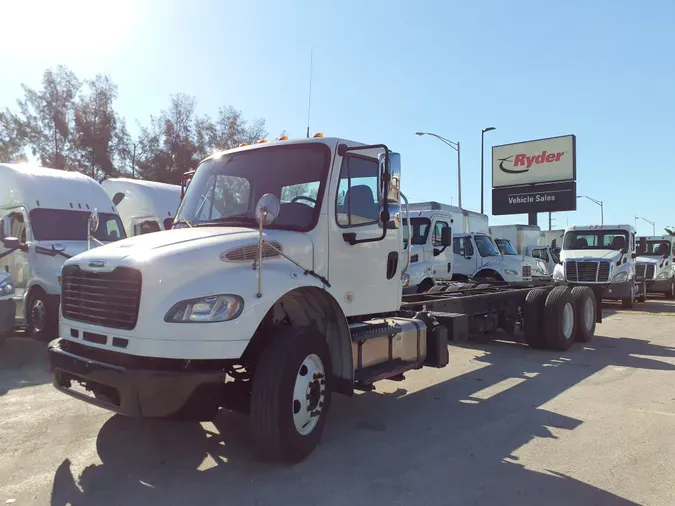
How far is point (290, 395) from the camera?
4.06 meters

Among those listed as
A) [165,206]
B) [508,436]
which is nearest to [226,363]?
[508,436]

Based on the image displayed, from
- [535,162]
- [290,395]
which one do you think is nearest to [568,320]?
[290,395]

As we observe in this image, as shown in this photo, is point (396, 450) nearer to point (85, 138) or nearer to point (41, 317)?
point (41, 317)

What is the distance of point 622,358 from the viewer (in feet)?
29.5

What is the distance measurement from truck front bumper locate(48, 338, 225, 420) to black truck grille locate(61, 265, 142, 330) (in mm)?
256

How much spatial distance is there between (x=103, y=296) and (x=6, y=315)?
4873 mm

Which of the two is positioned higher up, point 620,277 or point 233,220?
point 233,220

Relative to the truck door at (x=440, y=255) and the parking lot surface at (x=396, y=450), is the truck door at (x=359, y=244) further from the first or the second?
the truck door at (x=440, y=255)

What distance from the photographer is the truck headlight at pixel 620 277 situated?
16.4m

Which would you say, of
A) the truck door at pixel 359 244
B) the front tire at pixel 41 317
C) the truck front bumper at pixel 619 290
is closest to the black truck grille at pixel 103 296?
the truck door at pixel 359 244

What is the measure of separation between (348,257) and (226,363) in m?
1.65

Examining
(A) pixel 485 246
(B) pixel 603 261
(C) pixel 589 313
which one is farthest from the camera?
(B) pixel 603 261

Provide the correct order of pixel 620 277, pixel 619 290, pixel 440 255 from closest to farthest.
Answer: pixel 440 255, pixel 619 290, pixel 620 277

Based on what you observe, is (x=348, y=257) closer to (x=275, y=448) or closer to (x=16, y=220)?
(x=275, y=448)
